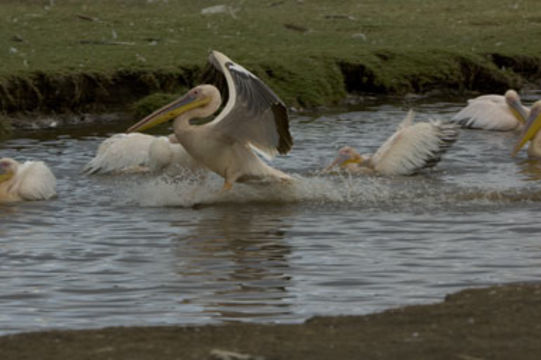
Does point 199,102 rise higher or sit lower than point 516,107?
higher

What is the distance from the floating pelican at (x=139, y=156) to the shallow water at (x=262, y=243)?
152 millimetres

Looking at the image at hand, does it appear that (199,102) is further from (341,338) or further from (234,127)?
(341,338)

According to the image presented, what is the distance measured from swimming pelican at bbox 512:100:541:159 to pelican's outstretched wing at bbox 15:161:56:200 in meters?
4.29

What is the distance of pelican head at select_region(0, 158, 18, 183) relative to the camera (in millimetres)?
8758

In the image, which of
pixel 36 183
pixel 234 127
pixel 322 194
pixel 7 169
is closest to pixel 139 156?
pixel 7 169

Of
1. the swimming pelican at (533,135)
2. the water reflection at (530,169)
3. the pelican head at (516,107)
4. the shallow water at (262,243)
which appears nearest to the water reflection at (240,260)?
the shallow water at (262,243)

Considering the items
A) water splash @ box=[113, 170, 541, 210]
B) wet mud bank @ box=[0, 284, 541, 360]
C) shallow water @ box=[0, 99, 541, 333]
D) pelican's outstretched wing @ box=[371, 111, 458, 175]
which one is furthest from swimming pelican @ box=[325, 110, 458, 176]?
wet mud bank @ box=[0, 284, 541, 360]

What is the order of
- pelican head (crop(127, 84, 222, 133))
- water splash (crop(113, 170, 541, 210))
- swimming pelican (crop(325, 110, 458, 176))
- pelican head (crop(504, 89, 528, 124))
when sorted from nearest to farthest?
1. water splash (crop(113, 170, 541, 210))
2. pelican head (crop(127, 84, 222, 133))
3. swimming pelican (crop(325, 110, 458, 176))
4. pelican head (crop(504, 89, 528, 124))

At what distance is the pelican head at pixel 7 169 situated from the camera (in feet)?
28.7

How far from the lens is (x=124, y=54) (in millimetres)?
14156

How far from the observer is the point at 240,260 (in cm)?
643

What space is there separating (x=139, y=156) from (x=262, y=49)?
584 centimetres

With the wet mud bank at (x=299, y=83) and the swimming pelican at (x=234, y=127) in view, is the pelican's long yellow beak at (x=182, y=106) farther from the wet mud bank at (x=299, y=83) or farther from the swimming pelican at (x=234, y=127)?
the wet mud bank at (x=299, y=83)

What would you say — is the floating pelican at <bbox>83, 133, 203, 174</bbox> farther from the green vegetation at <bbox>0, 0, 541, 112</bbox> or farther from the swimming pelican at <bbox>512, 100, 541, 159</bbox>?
the swimming pelican at <bbox>512, 100, 541, 159</bbox>
